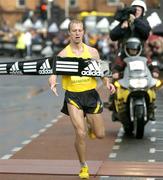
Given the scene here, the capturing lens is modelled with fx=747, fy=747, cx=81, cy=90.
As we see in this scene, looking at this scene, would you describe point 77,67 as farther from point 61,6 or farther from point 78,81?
point 61,6

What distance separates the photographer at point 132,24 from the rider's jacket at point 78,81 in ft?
10.6

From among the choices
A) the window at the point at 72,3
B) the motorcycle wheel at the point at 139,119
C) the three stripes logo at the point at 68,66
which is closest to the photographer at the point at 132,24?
the motorcycle wheel at the point at 139,119

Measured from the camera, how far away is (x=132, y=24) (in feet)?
40.2

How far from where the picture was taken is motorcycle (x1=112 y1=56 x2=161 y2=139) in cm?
1202

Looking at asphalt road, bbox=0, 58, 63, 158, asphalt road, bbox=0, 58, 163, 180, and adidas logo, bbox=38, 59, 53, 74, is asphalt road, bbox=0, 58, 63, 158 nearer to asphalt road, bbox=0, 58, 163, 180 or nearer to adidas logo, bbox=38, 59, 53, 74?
asphalt road, bbox=0, 58, 163, 180

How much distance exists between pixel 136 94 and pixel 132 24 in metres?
1.16

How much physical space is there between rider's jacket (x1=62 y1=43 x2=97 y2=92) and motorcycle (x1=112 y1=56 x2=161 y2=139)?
306cm

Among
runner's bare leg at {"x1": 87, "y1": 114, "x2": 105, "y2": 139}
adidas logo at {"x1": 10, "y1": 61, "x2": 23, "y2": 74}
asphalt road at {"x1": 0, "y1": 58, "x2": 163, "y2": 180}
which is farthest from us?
asphalt road at {"x1": 0, "y1": 58, "x2": 163, "y2": 180}

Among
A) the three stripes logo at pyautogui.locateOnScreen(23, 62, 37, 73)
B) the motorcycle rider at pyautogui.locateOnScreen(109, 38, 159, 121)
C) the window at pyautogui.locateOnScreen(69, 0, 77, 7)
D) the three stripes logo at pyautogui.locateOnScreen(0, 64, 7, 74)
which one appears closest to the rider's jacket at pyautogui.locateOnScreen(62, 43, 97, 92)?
the three stripes logo at pyautogui.locateOnScreen(23, 62, 37, 73)

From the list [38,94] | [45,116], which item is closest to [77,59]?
[45,116]

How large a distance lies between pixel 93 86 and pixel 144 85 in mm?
3101

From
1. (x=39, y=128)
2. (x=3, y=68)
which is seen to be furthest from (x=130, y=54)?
(x=3, y=68)

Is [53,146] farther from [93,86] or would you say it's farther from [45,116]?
[45,116]

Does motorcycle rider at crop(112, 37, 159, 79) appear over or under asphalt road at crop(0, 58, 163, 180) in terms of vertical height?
over
